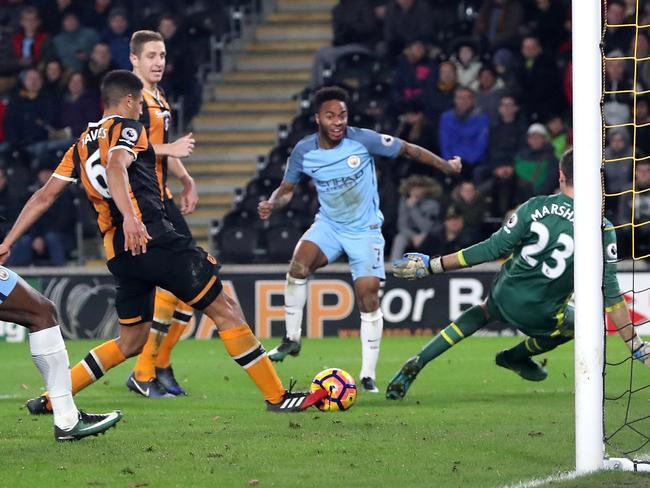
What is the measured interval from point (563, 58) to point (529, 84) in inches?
34.1

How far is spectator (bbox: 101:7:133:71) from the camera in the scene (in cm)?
1847

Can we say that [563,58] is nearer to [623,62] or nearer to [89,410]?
[623,62]

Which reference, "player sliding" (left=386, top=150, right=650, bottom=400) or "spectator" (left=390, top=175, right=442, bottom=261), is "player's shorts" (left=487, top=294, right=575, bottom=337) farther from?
"spectator" (left=390, top=175, right=442, bottom=261)

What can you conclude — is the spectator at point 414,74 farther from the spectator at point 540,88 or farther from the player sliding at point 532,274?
the player sliding at point 532,274

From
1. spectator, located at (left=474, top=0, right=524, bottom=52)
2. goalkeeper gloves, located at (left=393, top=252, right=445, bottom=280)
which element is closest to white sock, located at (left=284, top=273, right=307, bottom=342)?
goalkeeper gloves, located at (left=393, top=252, right=445, bottom=280)

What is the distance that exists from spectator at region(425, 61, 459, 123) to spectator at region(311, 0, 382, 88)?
Answer: 70.9 inches

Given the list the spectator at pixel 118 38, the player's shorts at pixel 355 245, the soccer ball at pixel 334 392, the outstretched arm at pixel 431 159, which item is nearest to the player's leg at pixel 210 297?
the soccer ball at pixel 334 392

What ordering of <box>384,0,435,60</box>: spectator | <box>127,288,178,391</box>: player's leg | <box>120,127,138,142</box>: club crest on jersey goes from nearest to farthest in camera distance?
<box>120,127,138,142</box>: club crest on jersey < <box>127,288,178,391</box>: player's leg < <box>384,0,435,60</box>: spectator

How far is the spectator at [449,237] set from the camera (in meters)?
14.9

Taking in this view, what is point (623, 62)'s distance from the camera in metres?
15.6

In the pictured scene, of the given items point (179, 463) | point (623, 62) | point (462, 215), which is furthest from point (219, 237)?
point (179, 463)

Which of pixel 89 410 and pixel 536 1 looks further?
pixel 536 1

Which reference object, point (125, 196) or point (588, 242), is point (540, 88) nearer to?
point (125, 196)

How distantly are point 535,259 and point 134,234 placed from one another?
266 cm
